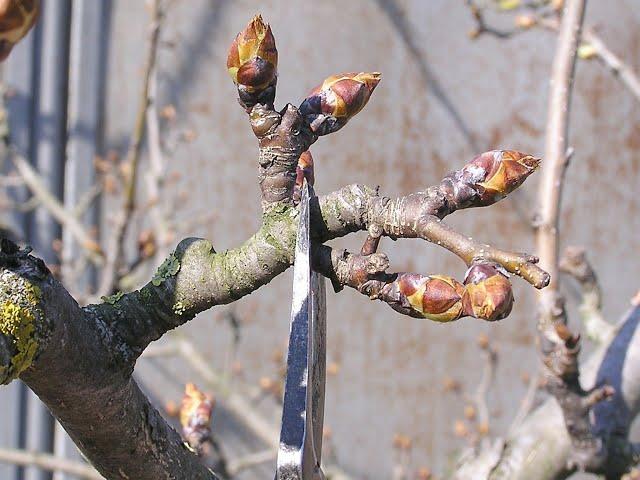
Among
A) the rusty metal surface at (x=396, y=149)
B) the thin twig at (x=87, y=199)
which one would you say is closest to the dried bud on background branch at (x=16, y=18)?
the thin twig at (x=87, y=199)

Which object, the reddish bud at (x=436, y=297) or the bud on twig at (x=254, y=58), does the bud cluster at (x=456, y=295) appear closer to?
the reddish bud at (x=436, y=297)

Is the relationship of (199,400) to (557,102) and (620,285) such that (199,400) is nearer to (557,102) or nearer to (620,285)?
(557,102)

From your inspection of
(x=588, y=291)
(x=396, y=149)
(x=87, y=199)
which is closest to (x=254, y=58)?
(x=588, y=291)

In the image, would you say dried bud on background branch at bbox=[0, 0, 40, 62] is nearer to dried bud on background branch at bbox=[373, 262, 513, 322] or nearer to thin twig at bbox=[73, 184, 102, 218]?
dried bud on background branch at bbox=[373, 262, 513, 322]

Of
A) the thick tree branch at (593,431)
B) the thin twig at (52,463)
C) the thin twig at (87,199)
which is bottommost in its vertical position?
the thin twig at (52,463)

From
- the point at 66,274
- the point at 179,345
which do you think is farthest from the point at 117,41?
the point at 179,345

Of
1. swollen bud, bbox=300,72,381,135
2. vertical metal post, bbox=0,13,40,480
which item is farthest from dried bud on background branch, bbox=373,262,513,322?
vertical metal post, bbox=0,13,40,480
